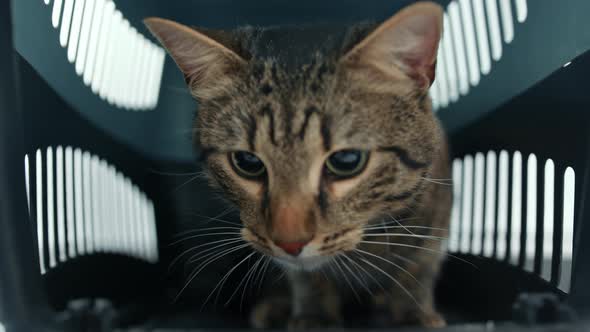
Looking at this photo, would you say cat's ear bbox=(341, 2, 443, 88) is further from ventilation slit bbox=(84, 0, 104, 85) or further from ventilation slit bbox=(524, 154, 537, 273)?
ventilation slit bbox=(84, 0, 104, 85)

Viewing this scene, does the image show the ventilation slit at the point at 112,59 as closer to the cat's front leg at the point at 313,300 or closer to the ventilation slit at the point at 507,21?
the cat's front leg at the point at 313,300

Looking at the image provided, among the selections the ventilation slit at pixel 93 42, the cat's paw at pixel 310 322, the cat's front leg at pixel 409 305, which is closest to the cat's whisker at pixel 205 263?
the cat's paw at pixel 310 322

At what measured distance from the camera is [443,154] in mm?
995

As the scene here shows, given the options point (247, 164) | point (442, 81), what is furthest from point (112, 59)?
point (442, 81)

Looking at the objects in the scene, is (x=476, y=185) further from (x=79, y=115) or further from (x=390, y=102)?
(x=79, y=115)

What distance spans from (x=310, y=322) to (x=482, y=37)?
62 centimetres

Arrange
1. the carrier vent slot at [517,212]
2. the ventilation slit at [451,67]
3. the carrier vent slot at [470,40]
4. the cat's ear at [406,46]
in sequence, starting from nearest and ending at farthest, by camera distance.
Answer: the cat's ear at [406,46] < the carrier vent slot at [517,212] < the carrier vent slot at [470,40] < the ventilation slit at [451,67]

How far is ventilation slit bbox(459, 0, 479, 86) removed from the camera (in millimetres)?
1049

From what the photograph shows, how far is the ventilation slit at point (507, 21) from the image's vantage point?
1.00m

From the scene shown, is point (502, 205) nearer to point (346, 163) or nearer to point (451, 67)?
point (451, 67)

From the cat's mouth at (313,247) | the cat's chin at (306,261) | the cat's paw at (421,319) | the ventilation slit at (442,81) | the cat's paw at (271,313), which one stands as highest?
the ventilation slit at (442,81)

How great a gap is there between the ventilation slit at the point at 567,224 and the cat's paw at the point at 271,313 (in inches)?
19.3

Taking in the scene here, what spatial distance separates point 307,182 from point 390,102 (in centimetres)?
17

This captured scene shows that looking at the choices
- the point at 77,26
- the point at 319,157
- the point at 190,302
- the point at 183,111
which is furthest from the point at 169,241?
the point at 319,157
